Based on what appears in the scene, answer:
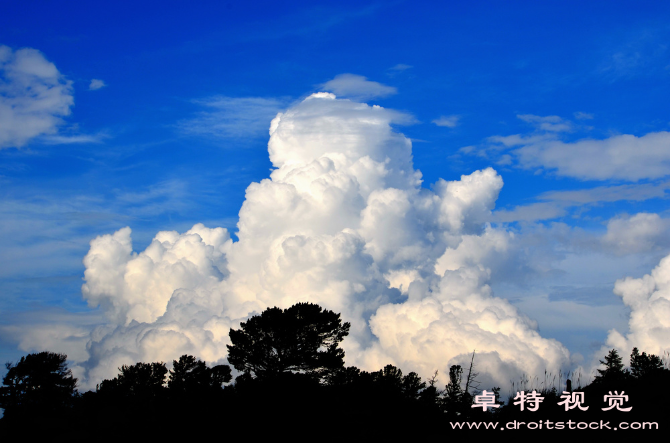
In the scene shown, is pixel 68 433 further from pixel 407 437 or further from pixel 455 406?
pixel 455 406

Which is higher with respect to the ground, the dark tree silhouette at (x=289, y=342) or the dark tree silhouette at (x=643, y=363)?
the dark tree silhouette at (x=643, y=363)

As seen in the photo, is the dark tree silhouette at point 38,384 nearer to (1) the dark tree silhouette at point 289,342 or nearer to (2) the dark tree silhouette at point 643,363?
(1) the dark tree silhouette at point 289,342

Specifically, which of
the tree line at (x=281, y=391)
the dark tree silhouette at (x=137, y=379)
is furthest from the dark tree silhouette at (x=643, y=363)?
the dark tree silhouette at (x=137, y=379)

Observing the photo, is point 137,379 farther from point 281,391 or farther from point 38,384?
point 281,391

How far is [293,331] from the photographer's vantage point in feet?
197

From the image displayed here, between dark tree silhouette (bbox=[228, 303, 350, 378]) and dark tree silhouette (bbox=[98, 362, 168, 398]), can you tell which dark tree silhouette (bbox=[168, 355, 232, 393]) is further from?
dark tree silhouette (bbox=[228, 303, 350, 378])

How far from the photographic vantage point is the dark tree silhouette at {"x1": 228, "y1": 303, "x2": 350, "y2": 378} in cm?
5931

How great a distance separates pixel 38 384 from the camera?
266ft

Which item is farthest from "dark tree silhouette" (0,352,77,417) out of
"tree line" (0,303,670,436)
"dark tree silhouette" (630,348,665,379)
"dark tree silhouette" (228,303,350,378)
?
"dark tree silhouette" (630,348,665,379)

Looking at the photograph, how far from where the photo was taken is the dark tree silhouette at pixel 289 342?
195 ft

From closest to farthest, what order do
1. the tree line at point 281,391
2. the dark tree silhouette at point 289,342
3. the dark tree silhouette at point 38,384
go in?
1. the tree line at point 281,391
2. the dark tree silhouette at point 289,342
3. the dark tree silhouette at point 38,384

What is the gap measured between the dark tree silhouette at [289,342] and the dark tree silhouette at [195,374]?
25.2 m

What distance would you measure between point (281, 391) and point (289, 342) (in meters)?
12.5

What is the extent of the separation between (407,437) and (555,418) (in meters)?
12.3
